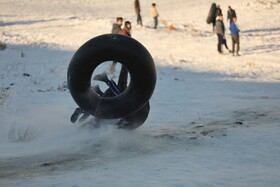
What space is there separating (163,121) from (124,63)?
215 centimetres

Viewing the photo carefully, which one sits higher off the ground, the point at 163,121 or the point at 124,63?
the point at 124,63

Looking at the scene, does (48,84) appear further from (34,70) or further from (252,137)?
(252,137)

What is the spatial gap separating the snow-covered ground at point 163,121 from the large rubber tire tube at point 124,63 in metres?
0.42

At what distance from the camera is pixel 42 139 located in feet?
29.3

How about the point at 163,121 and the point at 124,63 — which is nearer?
the point at 124,63

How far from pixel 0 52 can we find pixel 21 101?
7.84 m

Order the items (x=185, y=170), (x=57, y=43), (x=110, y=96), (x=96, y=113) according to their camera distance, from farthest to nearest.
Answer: (x=57, y=43) → (x=110, y=96) → (x=96, y=113) → (x=185, y=170)

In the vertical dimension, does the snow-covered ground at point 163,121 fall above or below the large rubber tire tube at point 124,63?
below

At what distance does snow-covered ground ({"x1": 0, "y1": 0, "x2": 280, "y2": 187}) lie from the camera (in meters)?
6.41

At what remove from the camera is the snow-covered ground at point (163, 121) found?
6406 millimetres

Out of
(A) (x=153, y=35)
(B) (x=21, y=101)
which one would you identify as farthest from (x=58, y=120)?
(A) (x=153, y=35)

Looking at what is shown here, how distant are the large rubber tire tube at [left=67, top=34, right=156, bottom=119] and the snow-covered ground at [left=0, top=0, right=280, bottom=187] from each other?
1.37 ft

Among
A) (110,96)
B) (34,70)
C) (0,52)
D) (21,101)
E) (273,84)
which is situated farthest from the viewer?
(0,52)

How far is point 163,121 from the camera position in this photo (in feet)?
34.1
